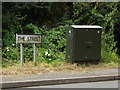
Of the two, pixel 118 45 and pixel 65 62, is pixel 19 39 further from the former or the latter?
pixel 118 45

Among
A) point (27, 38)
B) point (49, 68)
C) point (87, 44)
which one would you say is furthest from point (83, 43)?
point (27, 38)

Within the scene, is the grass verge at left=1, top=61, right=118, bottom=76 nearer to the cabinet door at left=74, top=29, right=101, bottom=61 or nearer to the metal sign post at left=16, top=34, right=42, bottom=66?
the cabinet door at left=74, top=29, right=101, bottom=61

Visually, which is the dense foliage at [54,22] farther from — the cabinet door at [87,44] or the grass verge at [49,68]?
the grass verge at [49,68]

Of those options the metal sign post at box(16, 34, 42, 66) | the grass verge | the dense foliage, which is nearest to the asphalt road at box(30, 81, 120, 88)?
the grass verge

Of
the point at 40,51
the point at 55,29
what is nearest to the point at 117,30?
the point at 55,29

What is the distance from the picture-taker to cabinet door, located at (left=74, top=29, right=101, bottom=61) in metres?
11.0

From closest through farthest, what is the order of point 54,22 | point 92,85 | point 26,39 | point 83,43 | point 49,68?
point 92,85 < point 49,68 < point 26,39 < point 83,43 < point 54,22

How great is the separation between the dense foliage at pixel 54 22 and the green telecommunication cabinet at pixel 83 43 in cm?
122

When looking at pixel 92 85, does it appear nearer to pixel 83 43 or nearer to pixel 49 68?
pixel 49 68

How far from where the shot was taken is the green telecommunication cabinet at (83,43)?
11.0m

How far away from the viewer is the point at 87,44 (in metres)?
11.1

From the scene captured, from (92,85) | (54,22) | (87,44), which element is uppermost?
(54,22)

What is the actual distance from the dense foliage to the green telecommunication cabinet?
4.00 feet

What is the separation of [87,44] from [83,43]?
Result: 0.17 m
